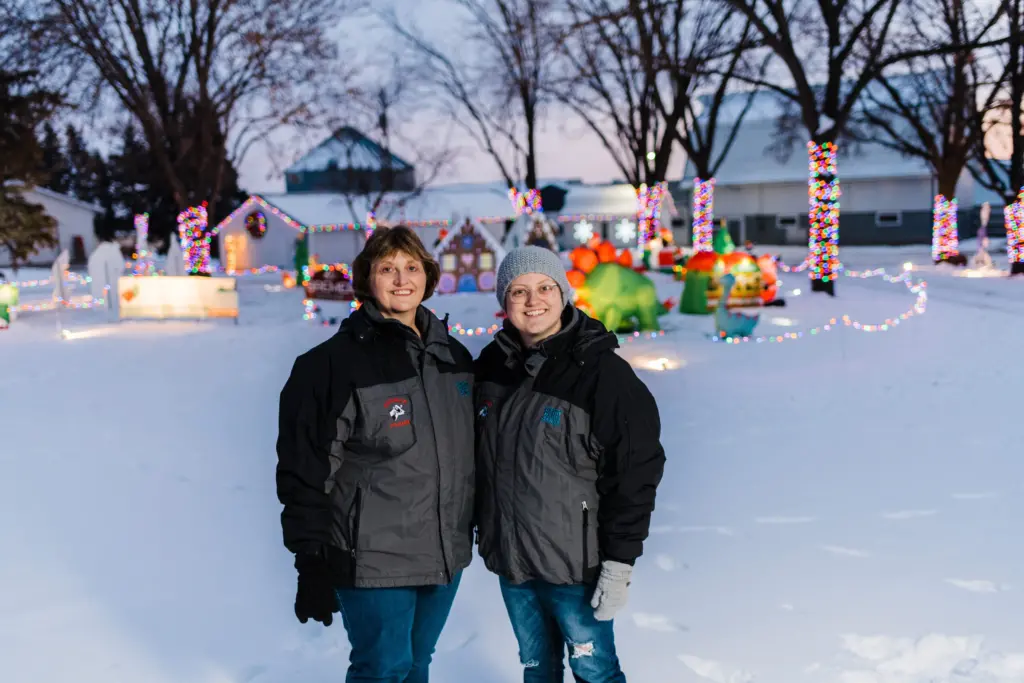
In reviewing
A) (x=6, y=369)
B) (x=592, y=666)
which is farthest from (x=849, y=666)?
(x=6, y=369)

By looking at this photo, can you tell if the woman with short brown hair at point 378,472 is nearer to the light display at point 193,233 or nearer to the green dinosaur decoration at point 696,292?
the green dinosaur decoration at point 696,292

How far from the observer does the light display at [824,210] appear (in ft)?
56.9

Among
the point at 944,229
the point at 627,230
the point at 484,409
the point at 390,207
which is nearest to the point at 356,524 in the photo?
the point at 484,409

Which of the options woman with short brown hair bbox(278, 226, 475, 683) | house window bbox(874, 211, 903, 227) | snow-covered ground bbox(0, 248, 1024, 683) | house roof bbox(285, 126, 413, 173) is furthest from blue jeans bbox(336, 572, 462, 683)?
house window bbox(874, 211, 903, 227)

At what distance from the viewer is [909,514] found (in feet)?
16.4

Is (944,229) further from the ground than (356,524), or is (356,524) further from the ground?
(944,229)

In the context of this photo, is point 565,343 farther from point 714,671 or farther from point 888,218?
point 888,218

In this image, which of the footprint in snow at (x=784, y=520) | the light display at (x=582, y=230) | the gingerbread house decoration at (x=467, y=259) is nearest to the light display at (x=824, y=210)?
the gingerbread house decoration at (x=467, y=259)

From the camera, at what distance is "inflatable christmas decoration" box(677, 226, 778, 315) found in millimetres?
14344

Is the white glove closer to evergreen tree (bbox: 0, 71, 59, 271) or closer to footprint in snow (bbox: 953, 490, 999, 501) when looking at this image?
footprint in snow (bbox: 953, 490, 999, 501)

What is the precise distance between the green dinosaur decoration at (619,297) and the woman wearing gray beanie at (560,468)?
9545mm

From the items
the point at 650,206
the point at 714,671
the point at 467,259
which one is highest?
the point at 650,206

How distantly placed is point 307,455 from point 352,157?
43181 mm

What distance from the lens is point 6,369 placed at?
10594 mm
